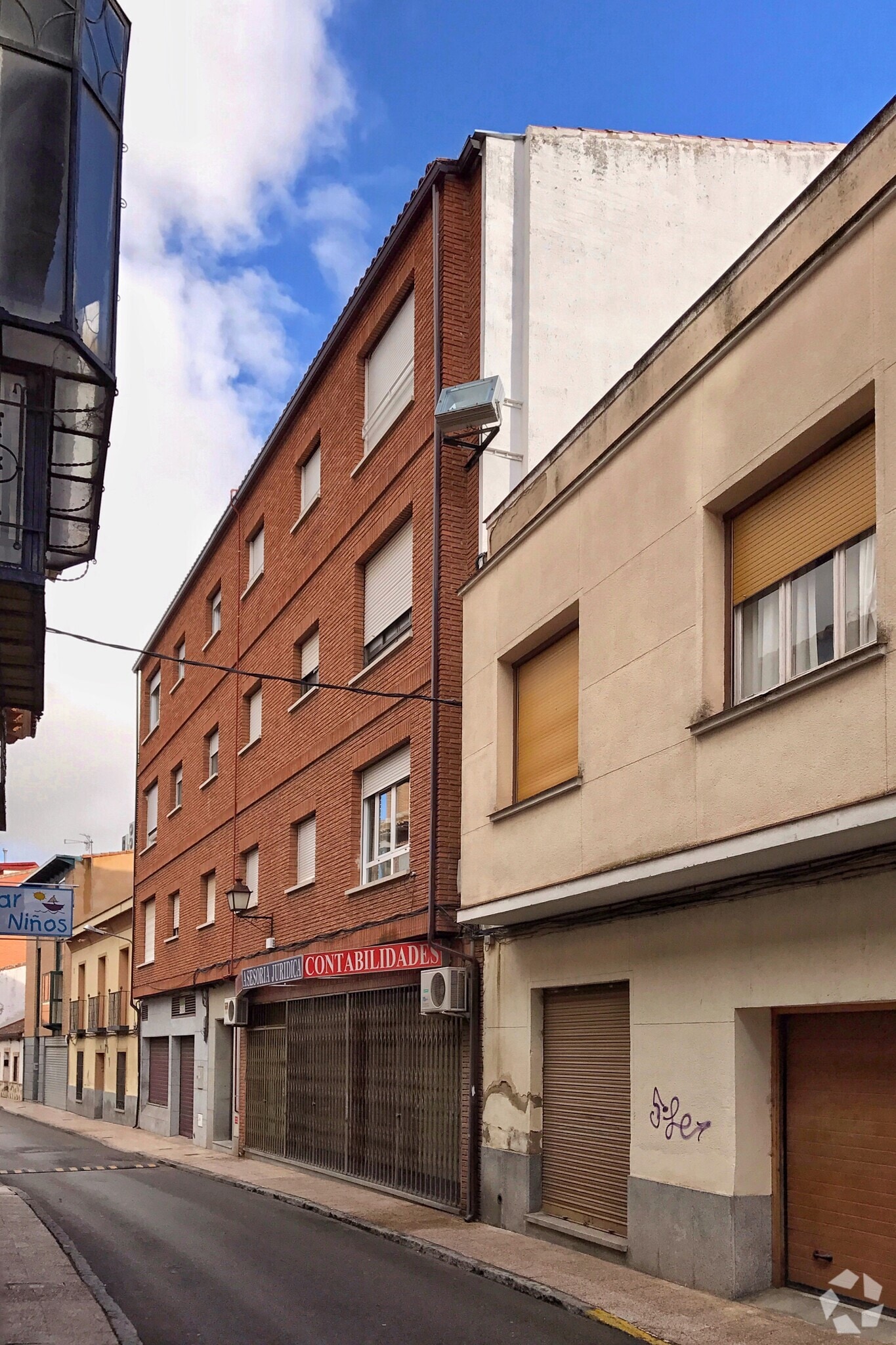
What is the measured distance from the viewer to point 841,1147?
8.26m

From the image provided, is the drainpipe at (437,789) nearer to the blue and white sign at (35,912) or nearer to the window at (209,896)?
the blue and white sign at (35,912)

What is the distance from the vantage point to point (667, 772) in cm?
925

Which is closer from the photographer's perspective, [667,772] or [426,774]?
[667,772]

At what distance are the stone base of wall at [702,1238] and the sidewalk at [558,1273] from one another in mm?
122

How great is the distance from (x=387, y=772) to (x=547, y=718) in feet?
A: 14.3

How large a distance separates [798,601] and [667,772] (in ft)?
5.05

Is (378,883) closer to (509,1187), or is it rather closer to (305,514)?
(509,1187)

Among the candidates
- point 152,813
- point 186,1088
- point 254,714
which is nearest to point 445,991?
point 254,714

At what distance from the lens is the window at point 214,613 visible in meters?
25.5

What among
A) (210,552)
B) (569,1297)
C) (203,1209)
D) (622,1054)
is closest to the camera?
(569,1297)

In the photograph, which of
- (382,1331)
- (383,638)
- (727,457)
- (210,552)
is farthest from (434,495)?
(210,552)

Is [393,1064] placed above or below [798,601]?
below

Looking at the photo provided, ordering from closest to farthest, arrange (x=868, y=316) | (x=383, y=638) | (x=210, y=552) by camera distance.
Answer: (x=868, y=316), (x=383, y=638), (x=210, y=552)

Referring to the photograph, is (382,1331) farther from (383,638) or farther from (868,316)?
(383,638)
